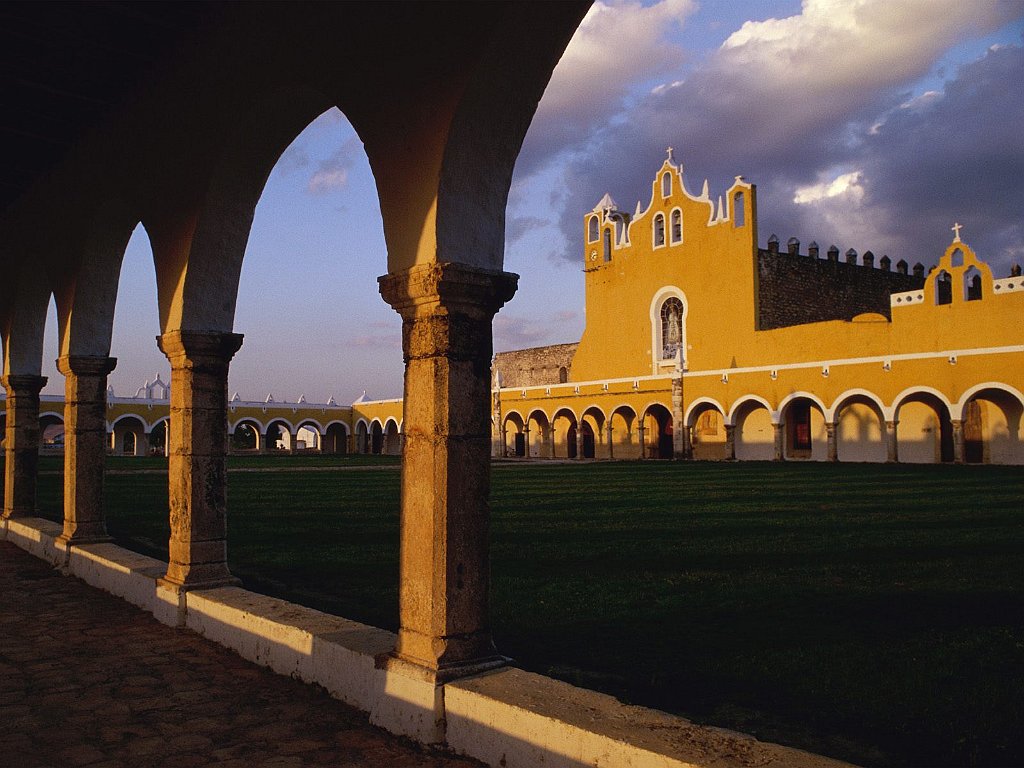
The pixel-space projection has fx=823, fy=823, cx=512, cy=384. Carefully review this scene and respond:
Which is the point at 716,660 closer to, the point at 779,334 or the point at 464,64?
the point at 464,64

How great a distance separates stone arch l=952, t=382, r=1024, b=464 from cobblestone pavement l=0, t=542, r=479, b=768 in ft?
67.8

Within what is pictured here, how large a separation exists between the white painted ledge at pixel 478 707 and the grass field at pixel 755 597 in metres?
0.69

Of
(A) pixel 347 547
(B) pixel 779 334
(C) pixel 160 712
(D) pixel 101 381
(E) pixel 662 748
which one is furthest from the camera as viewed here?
(B) pixel 779 334

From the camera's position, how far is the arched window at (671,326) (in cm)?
3022

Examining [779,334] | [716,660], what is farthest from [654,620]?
[779,334]

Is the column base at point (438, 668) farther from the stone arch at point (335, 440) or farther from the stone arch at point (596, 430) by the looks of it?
the stone arch at point (335, 440)

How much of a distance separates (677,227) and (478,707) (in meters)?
29.1

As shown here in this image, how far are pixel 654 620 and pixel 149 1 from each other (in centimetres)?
424

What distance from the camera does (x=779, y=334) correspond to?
86.2ft

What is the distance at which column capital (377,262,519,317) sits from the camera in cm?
307

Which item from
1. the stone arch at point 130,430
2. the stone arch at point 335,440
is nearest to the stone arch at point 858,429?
the stone arch at point 335,440

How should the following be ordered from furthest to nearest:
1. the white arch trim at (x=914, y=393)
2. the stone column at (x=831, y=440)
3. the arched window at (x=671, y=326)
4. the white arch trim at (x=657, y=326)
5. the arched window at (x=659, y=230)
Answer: the arched window at (x=659, y=230)
the white arch trim at (x=657, y=326)
the arched window at (x=671, y=326)
the stone column at (x=831, y=440)
the white arch trim at (x=914, y=393)

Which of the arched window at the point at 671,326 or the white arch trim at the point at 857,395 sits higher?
the arched window at the point at 671,326

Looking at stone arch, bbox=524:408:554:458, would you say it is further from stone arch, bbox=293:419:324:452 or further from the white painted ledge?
the white painted ledge
